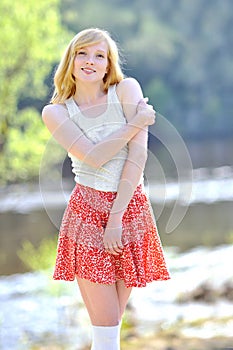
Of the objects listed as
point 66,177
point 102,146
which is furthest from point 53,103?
point 66,177

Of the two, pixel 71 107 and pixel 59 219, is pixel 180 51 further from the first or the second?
pixel 71 107

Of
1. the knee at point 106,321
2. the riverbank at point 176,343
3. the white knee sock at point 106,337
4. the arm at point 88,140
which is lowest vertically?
the riverbank at point 176,343

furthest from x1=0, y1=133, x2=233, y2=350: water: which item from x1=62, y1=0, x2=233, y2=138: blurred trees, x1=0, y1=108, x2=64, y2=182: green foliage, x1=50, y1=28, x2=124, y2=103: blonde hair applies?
x1=62, y1=0, x2=233, y2=138: blurred trees

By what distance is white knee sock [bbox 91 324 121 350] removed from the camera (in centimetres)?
187

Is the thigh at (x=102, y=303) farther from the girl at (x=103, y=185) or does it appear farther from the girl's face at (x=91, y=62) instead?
the girl's face at (x=91, y=62)

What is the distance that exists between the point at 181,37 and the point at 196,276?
59.7ft

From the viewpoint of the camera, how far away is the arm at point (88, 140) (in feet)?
6.07

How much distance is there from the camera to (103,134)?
74.3 inches

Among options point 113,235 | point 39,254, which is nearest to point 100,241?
point 113,235

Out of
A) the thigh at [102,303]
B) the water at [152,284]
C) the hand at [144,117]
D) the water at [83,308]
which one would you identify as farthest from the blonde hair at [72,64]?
the water at [83,308]

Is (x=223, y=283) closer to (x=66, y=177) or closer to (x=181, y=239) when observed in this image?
(x=181, y=239)

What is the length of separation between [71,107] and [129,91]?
15 cm

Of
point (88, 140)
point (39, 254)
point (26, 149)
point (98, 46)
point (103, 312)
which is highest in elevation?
point (26, 149)

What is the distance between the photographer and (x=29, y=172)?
10.0 m
